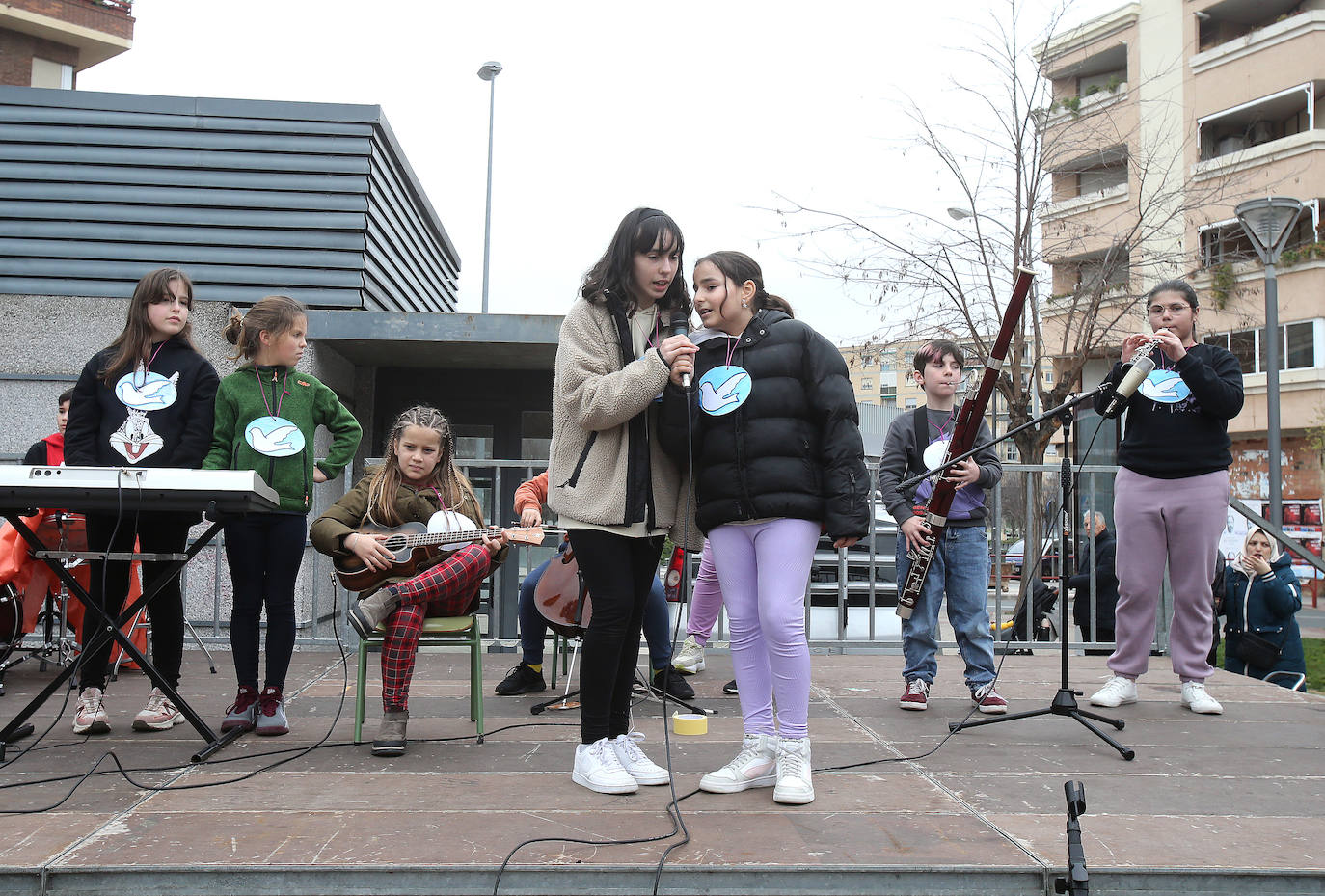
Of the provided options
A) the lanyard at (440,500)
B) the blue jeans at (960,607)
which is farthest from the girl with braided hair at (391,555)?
the blue jeans at (960,607)

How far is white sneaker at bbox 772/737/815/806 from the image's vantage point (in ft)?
10.4

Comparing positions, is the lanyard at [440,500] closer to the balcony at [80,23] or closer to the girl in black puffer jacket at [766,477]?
the girl in black puffer jacket at [766,477]

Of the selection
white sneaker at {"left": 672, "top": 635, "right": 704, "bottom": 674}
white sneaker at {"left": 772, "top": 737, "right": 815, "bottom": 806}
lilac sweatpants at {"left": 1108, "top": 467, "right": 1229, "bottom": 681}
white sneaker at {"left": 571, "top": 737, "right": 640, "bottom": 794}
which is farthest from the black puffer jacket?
white sneaker at {"left": 672, "top": 635, "right": 704, "bottom": 674}

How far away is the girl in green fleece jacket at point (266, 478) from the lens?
416 centimetres

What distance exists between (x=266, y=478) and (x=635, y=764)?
1853mm

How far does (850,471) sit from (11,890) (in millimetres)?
2486

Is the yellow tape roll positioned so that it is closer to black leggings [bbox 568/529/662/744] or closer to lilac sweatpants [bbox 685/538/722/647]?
black leggings [bbox 568/529/662/744]

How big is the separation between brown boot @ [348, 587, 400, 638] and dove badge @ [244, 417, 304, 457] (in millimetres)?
710

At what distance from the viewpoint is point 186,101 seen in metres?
8.98

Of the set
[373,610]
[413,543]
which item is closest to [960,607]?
[413,543]

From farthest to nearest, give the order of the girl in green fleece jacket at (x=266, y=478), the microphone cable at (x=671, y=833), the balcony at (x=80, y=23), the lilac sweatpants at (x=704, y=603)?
the balcony at (x=80, y=23)
the lilac sweatpants at (x=704, y=603)
the girl in green fleece jacket at (x=266, y=478)
the microphone cable at (x=671, y=833)

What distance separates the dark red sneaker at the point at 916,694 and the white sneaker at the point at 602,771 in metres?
1.99

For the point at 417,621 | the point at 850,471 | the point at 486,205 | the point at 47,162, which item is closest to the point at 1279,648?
the point at 850,471

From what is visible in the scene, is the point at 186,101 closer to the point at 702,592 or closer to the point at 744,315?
the point at 702,592
